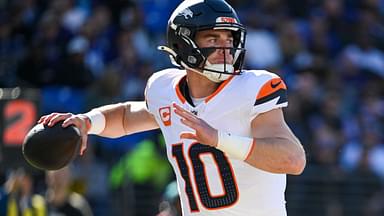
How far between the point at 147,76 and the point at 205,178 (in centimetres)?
542

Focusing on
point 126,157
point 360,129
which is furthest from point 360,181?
point 126,157

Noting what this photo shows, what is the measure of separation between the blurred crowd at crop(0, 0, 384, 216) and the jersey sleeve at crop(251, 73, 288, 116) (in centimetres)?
443

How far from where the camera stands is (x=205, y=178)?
169 inches

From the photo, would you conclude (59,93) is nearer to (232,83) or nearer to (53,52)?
(53,52)

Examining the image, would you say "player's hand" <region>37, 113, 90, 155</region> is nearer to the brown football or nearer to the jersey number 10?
the brown football

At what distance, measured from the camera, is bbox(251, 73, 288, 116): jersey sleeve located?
163 inches

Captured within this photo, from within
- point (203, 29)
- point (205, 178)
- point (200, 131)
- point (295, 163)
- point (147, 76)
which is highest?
point (203, 29)

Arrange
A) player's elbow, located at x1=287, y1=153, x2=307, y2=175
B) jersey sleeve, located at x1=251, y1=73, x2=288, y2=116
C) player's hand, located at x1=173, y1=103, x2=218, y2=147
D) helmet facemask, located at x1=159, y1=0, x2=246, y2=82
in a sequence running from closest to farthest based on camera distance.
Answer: player's hand, located at x1=173, y1=103, x2=218, y2=147 < player's elbow, located at x1=287, y1=153, x2=307, y2=175 < jersey sleeve, located at x1=251, y1=73, x2=288, y2=116 < helmet facemask, located at x1=159, y1=0, x2=246, y2=82

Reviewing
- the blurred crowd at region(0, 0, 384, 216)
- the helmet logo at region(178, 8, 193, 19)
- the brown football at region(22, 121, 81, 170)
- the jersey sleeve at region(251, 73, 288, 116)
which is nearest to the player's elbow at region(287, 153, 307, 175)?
the jersey sleeve at region(251, 73, 288, 116)

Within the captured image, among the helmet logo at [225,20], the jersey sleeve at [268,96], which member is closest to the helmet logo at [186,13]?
the helmet logo at [225,20]

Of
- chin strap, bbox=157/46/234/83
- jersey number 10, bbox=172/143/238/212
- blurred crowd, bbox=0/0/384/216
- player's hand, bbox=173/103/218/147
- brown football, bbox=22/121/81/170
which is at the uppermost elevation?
chin strap, bbox=157/46/234/83

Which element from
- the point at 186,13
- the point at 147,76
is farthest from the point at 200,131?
the point at 147,76

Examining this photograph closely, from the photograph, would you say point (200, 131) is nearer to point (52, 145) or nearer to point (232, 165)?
point (232, 165)

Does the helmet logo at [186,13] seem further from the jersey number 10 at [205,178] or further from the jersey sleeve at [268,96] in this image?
the jersey number 10 at [205,178]
